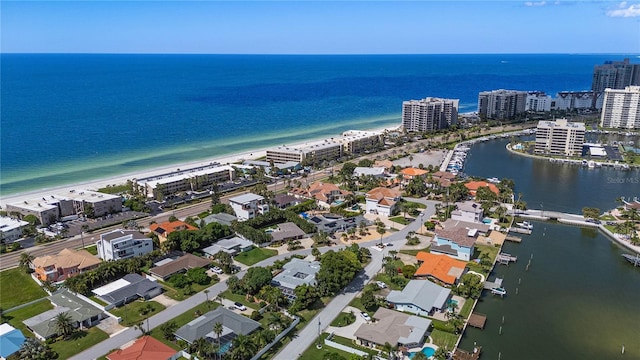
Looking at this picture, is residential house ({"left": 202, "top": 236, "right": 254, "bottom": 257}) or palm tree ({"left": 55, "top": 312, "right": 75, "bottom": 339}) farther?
residential house ({"left": 202, "top": 236, "right": 254, "bottom": 257})

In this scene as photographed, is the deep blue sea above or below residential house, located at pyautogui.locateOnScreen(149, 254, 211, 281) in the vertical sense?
above

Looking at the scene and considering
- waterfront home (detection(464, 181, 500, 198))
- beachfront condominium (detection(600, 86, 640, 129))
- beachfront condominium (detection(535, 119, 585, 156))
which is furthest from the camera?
beachfront condominium (detection(600, 86, 640, 129))

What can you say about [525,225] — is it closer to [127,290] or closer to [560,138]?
[127,290]

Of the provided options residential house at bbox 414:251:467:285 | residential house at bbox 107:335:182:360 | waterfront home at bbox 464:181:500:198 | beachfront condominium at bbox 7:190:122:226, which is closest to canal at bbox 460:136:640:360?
residential house at bbox 414:251:467:285

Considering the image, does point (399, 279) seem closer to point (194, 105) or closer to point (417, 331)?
point (417, 331)

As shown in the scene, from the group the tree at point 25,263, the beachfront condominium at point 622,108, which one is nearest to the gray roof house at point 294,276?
the tree at point 25,263

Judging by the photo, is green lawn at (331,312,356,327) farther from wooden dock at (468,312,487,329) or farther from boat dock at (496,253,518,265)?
boat dock at (496,253,518,265)
